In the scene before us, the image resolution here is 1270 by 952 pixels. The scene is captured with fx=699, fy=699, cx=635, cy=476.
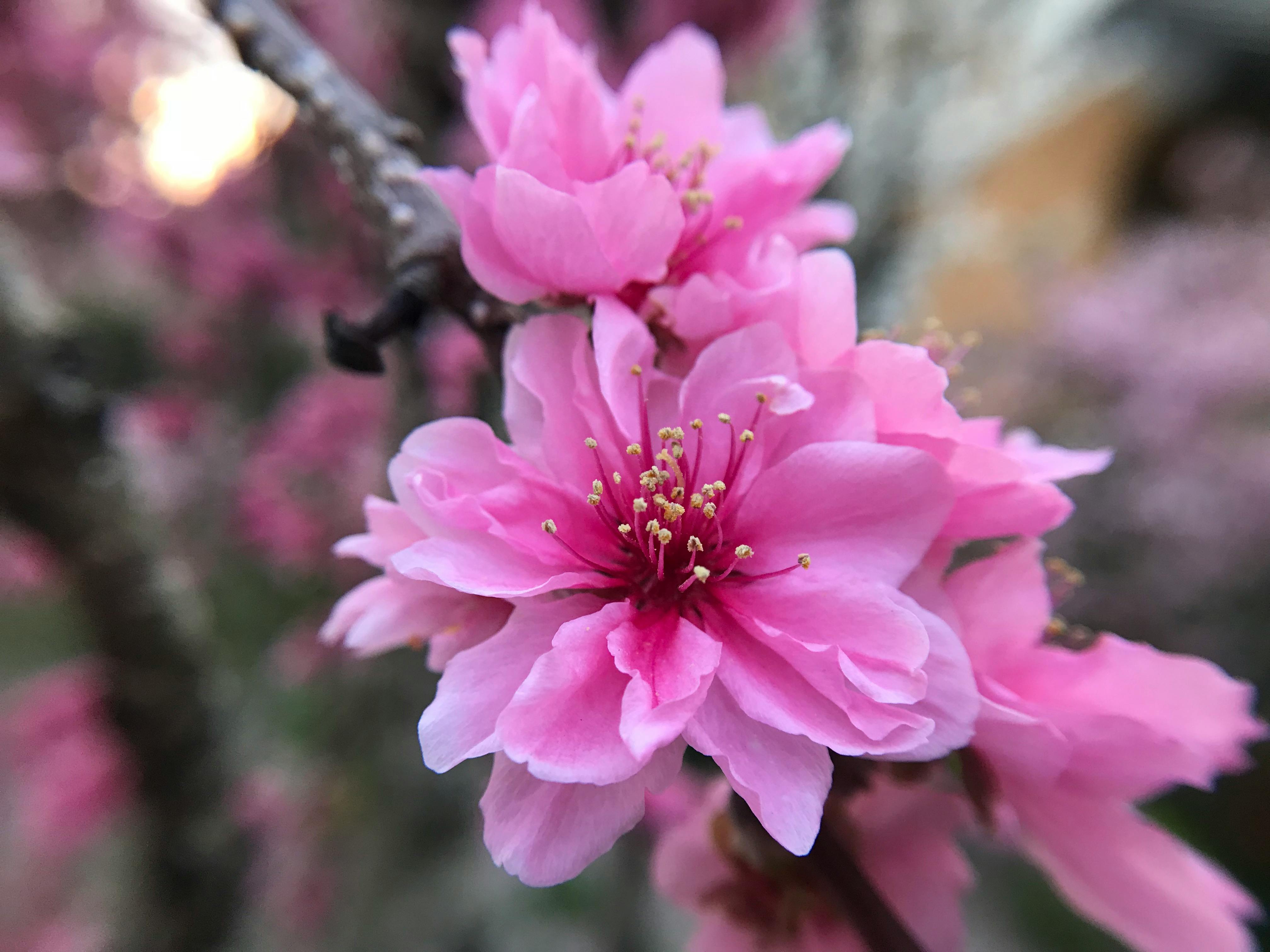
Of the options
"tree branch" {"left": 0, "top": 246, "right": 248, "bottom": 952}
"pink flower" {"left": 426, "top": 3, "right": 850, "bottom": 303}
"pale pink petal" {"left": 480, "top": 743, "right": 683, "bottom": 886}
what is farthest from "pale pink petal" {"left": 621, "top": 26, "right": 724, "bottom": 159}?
"tree branch" {"left": 0, "top": 246, "right": 248, "bottom": 952}

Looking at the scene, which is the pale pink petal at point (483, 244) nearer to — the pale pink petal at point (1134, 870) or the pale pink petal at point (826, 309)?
the pale pink petal at point (826, 309)

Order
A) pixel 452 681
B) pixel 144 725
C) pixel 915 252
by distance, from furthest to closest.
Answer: pixel 915 252 < pixel 144 725 < pixel 452 681

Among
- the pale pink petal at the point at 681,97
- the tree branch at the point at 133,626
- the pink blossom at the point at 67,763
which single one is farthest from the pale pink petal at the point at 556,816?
the pink blossom at the point at 67,763

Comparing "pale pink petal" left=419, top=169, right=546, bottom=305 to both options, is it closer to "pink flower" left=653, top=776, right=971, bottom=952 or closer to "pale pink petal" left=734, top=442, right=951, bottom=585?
"pale pink petal" left=734, top=442, right=951, bottom=585

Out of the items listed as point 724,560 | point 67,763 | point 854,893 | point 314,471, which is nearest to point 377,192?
point 724,560

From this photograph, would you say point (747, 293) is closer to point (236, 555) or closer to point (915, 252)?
point (915, 252)

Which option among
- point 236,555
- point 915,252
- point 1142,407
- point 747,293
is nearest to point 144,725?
point 236,555
